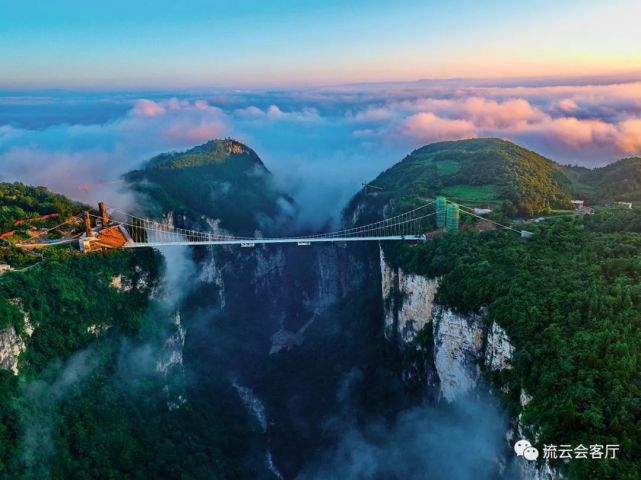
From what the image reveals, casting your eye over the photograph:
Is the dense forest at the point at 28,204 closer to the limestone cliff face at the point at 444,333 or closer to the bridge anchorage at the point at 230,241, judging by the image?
the bridge anchorage at the point at 230,241

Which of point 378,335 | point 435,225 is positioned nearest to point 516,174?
point 435,225

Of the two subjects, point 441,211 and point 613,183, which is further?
point 613,183

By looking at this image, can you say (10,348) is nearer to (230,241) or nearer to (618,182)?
(230,241)

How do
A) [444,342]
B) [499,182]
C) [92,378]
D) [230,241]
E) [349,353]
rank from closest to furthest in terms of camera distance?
1. [444,342]
2. [92,378]
3. [230,241]
4. [349,353]
5. [499,182]

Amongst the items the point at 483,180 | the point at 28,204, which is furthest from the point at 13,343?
the point at 483,180

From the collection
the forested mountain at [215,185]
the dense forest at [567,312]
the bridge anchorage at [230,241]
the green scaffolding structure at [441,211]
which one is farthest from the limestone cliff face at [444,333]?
the forested mountain at [215,185]

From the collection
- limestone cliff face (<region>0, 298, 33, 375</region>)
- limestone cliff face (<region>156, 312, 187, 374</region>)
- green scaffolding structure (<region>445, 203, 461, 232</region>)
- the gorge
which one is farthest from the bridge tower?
limestone cliff face (<region>0, 298, 33, 375</region>)

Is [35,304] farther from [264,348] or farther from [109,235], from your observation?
[264,348]
